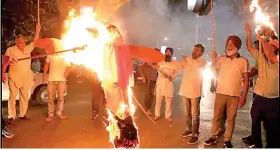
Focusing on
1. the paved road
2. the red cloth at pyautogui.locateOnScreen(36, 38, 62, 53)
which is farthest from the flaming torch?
the red cloth at pyautogui.locateOnScreen(36, 38, 62, 53)

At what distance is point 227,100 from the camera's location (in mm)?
5672

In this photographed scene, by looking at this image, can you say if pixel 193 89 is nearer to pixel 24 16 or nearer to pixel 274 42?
pixel 274 42

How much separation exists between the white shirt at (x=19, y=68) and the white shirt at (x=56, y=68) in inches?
22.3

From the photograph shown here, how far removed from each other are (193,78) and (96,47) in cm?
217

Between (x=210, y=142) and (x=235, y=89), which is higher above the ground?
(x=235, y=89)

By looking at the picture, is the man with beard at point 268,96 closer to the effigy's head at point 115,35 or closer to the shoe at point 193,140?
the shoe at point 193,140

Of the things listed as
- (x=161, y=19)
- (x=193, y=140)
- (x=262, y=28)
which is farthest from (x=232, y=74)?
(x=161, y=19)

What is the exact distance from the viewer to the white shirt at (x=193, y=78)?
20.9 ft

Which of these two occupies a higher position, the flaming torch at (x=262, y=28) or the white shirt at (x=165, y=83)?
the flaming torch at (x=262, y=28)

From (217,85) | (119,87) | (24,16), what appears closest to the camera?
(119,87)

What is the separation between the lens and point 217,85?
5.86 meters

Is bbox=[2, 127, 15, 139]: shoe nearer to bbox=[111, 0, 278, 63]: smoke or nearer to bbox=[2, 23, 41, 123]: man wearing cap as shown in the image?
bbox=[2, 23, 41, 123]: man wearing cap

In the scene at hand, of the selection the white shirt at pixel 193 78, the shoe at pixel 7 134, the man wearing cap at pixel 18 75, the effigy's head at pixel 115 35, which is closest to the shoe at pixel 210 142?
the white shirt at pixel 193 78

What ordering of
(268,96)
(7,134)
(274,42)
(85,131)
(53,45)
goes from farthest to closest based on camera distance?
(85,131)
(53,45)
(7,134)
(268,96)
(274,42)
